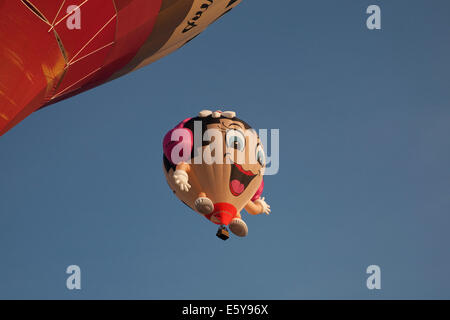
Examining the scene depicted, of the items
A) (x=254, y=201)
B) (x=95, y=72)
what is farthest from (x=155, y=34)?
(x=254, y=201)

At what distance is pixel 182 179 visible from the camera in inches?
508

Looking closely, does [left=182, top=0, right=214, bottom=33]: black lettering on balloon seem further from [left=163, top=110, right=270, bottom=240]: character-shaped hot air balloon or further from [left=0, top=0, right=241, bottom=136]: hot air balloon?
[left=163, top=110, right=270, bottom=240]: character-shaped hot air balloon

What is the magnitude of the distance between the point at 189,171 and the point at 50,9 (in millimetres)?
4634

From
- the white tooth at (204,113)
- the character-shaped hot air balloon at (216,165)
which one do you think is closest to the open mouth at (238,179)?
the character-shaped hot air balloon at (216,165)

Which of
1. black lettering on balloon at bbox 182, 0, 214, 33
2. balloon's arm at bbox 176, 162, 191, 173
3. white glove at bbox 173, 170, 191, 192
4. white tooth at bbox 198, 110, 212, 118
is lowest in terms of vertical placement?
white glove at bbox 173, 170, 191, 192

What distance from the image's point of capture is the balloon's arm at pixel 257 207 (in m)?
15.0

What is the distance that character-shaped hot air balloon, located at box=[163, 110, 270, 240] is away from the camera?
43.2ft

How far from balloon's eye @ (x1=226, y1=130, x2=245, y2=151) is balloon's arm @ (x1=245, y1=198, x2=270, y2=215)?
1699mm

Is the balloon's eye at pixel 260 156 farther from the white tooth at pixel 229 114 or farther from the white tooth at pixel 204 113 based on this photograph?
the white tooth at pixel 204 113

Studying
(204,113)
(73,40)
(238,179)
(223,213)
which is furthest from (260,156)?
(73,40)

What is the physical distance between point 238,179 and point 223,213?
0.75 m

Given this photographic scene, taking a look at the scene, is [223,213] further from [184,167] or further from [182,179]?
[184,167]

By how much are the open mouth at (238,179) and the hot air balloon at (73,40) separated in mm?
2689

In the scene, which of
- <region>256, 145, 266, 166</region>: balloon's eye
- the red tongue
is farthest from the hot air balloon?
<region>256, 145, 266, 166</region>: balloon's eye
